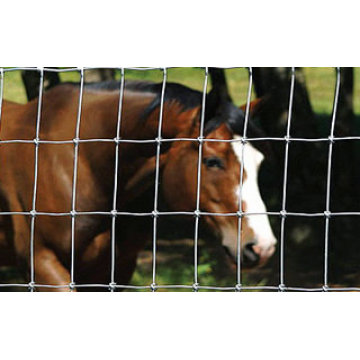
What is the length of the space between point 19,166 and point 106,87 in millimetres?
470

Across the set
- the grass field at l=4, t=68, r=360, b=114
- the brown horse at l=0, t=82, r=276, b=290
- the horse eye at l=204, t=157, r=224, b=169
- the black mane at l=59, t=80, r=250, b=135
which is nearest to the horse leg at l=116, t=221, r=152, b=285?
the brown horse at l=0, t=82, r=276, b=290

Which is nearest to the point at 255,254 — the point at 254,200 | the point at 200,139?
the point at 254,200

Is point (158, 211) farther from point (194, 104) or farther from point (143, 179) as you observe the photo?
point (194, 104)

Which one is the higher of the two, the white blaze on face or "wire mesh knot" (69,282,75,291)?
the white blaze on face

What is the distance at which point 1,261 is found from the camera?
117 inches

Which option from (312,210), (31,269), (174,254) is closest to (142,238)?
(174,254)

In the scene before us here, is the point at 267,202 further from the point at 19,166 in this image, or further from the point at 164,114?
the point at 19,166

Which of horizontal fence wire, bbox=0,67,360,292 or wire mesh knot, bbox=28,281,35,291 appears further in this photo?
wire mesh knot, bbox=28,281,35,291

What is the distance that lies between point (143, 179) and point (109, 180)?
14 centimetres

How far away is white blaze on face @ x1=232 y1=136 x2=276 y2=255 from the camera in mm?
2818

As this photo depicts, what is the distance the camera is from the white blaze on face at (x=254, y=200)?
111 inches

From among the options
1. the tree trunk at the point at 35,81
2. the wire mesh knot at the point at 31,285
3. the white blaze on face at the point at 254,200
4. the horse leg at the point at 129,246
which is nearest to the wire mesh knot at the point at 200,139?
the white blaze on face at the point at 254,200

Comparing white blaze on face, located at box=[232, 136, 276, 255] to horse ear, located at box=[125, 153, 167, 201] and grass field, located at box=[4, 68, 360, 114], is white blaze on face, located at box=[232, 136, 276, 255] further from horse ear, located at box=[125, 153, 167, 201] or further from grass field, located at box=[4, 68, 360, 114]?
horse ear, located at box=[125, 153, 167, 201]

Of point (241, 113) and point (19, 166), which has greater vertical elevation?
point (241, 113)
